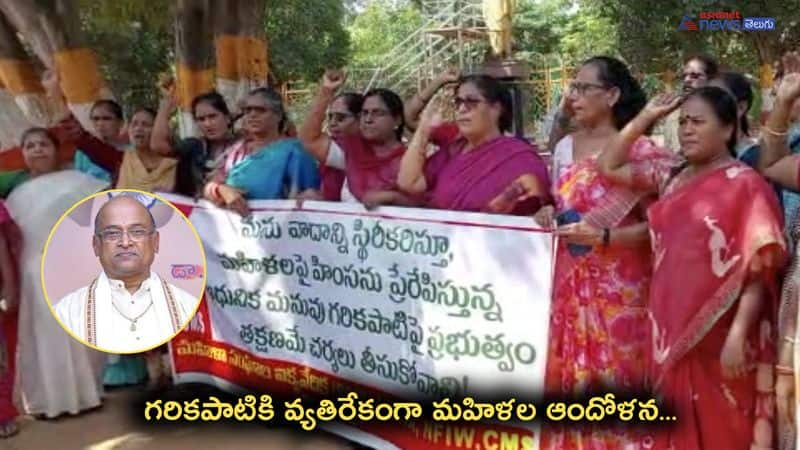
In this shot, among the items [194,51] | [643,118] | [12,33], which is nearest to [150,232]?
[643,118]

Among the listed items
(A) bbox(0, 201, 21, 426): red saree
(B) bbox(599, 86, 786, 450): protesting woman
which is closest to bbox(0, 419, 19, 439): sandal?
(A) bbox(0, 201, 21, 426): red saree

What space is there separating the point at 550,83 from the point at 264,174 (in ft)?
41.4

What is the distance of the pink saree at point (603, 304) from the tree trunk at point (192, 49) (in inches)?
206

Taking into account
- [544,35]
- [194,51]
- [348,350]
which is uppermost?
[544,35]

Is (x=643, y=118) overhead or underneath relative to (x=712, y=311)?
overhead

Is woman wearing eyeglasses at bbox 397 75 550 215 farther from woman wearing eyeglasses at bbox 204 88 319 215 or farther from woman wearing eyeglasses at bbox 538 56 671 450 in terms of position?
woman wearing eyeglasses at bbox 204 88 319 215

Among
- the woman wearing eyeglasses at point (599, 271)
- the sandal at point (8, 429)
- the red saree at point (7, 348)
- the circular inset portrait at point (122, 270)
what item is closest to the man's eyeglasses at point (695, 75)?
the woman wearing eyeglasses at point (599, 271)

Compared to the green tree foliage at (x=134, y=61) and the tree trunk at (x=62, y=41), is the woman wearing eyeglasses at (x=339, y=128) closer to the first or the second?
the tree trunk at (x=62, y=41)

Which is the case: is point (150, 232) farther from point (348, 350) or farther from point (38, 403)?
point (38, 403)

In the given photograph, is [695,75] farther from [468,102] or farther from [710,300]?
[710,300]

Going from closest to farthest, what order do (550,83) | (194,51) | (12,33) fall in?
(194,51), (12,33), (550,83)

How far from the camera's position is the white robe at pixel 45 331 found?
12.6 feet

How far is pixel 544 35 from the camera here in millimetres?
30797

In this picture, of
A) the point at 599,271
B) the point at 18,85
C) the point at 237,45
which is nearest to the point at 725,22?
the point at 237,45
